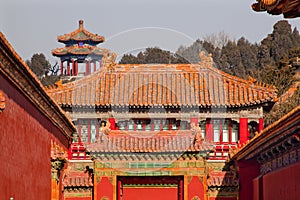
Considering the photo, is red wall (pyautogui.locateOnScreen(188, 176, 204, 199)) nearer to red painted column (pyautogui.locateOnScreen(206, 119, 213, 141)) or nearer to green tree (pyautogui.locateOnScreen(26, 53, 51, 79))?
red painted column (pyautogui.locateOnScreen(206, 119, 213, 141))

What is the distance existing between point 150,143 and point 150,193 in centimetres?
Answer: 192

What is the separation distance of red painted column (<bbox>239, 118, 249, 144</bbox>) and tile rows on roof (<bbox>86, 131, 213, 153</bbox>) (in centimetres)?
263

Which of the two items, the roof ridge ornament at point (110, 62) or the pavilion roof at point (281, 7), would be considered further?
the roof ridge ornament at point (110, 62)

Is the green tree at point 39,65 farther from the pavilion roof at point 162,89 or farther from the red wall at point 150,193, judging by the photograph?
the red wall at point 150,193

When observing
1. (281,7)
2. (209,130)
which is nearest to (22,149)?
(281,7)

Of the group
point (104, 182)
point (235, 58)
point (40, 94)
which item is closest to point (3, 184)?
point (40, 94)

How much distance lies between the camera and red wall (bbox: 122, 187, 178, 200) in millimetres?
33312

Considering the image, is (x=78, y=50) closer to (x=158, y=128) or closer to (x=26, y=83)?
(x=158, y=128)

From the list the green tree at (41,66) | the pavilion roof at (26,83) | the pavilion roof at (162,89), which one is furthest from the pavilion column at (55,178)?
the green tree at (41,66)

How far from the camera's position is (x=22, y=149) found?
18.6 meters

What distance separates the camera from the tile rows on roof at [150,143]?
3297 cm

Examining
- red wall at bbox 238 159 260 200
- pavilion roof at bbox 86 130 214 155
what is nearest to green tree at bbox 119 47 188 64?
pavilion roof at bbox 86 130 214 155

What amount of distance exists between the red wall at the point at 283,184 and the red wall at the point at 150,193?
7.52 m

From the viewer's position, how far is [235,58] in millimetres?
A: 75438
